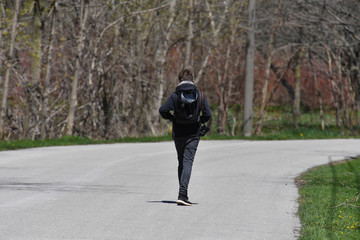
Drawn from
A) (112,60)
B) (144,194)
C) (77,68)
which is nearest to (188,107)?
(144,194)

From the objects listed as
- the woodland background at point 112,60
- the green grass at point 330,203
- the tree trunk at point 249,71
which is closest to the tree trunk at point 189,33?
the woodland background at point 112,60

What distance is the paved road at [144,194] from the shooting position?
765 cm

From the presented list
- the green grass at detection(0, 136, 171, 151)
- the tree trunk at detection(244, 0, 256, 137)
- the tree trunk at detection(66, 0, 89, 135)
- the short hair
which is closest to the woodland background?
the tree trunk at detection(66, 0, 89, 135)

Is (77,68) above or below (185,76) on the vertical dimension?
above

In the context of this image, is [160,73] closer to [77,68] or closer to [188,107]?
[77,68]

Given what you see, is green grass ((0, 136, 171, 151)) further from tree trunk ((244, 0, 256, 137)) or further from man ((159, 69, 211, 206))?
man ((159, 69, 211, 206))

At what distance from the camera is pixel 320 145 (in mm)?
21672

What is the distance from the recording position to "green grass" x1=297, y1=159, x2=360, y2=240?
780 cm

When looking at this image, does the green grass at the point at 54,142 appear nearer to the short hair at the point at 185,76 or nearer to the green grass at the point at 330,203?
the green grass at the point at 330,203

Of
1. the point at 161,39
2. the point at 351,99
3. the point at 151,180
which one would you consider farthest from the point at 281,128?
the point at 151,180

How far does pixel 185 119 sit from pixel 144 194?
5.62 ft

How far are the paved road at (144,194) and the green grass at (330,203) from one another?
0.20m

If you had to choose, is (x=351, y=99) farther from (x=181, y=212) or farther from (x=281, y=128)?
(x=181, y=212)

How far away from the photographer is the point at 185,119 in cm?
934
